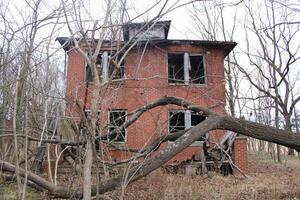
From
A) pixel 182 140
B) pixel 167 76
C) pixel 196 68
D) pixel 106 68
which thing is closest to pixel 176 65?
pixel 196 68

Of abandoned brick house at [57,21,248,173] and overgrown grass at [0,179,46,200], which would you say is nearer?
overgrown grass at [0,179,46,200]

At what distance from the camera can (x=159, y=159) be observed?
6605mm

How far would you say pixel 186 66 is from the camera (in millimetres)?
16719

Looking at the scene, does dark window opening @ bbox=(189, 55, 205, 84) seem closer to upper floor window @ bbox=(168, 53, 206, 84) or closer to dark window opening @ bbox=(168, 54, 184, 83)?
upper floor window @ bbox=(168, 53, 206, 84)

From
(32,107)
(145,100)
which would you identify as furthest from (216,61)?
(32,107)

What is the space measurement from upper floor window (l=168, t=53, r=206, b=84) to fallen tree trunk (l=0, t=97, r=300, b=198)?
8.32 m

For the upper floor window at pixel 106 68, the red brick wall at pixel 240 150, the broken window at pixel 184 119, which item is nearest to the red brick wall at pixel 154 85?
the broken window at pixel 184 119

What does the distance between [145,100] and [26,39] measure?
981cm

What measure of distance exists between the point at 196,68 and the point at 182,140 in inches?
441

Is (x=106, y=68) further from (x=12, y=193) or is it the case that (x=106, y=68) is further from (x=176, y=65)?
(x=176, y=65)

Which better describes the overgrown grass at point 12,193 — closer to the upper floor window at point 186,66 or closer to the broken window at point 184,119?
the broken window at point 184,119

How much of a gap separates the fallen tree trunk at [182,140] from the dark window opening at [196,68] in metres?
8.85

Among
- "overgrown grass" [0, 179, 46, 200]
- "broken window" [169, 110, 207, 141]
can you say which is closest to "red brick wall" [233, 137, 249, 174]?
"broken window" [169, 110, 207, 141]

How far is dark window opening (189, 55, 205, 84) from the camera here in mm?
17312
